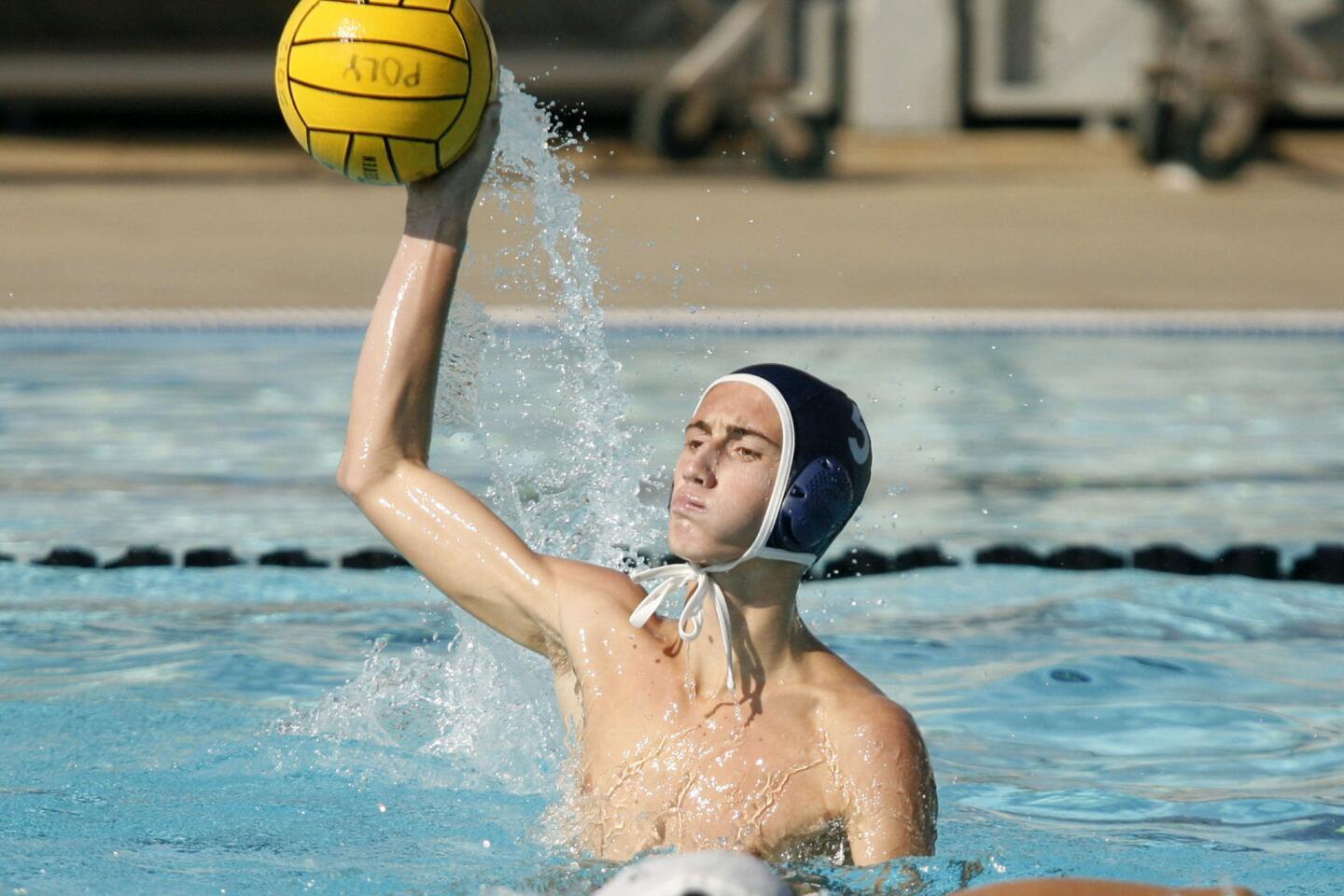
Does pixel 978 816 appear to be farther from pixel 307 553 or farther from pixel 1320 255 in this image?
pixel 1320 255

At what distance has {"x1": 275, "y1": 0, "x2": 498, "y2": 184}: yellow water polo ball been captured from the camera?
2695 millimetres

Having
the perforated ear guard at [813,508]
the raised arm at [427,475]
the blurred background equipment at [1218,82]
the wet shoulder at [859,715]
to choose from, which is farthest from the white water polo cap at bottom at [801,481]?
the blurred background equipment at [1218,82]

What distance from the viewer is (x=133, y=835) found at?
127 inches

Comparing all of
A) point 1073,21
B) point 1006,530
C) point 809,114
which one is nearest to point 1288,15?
point 1073,21

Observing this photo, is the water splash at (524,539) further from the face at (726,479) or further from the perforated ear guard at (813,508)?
the perforated ear guard at (813,508)

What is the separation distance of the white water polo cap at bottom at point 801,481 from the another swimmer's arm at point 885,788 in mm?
206

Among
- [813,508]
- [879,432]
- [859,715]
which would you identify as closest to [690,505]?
[813,508]

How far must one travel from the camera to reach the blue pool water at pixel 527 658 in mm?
3273

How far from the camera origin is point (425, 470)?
9.11ft

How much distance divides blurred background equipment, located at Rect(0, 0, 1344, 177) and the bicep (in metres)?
12.5

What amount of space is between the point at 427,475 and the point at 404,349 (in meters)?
0.20

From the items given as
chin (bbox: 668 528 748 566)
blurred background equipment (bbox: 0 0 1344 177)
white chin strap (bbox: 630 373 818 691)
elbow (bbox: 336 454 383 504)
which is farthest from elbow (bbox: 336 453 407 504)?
blurred background equipment (bbox: 0 0 1344 177)

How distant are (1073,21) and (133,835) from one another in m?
14.5

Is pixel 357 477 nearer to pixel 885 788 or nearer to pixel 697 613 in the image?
pixel 697 613
